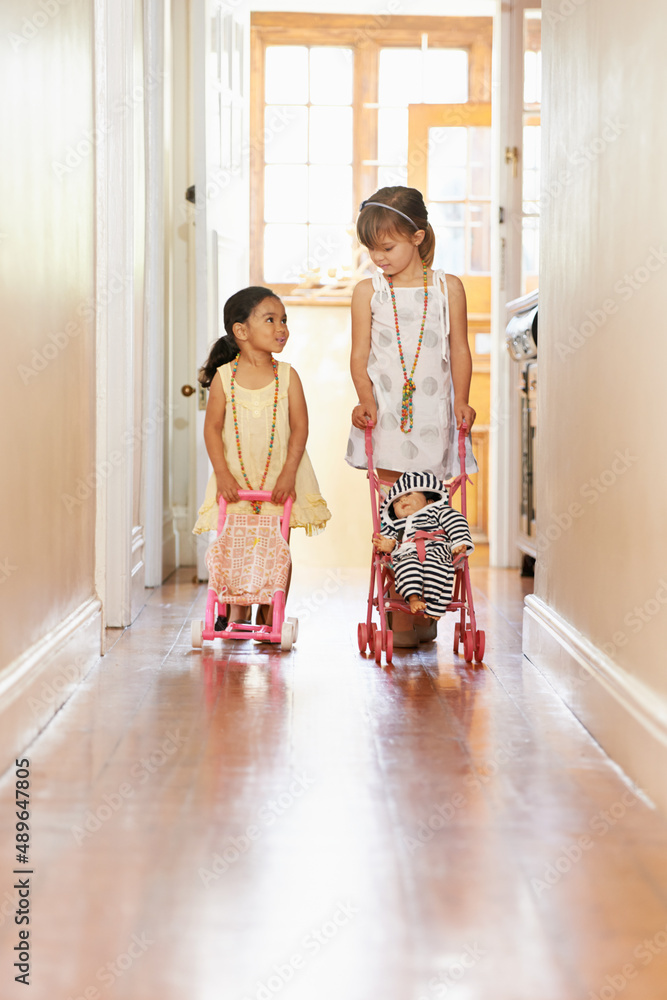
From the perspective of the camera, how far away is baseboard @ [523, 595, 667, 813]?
5.82 feet

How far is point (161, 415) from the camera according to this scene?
14.0 ft

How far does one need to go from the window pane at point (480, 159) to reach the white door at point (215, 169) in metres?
1.86

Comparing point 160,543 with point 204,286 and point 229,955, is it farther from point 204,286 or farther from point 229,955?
point 229,955

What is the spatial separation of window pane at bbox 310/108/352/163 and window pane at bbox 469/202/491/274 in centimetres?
97

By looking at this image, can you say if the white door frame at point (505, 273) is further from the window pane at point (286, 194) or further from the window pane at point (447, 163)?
the window pane at point (286, 194)

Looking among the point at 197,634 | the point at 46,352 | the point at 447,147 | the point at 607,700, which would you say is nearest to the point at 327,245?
the point at 447,147

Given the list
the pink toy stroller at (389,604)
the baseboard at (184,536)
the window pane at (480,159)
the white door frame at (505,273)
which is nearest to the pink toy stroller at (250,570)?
the pink toy stroller at (389,604)

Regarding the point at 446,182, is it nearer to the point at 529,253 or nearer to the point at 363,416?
the point at 529,253

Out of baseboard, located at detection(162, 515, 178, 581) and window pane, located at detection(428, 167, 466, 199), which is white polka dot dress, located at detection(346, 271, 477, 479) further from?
window pane, located at detection(428, 167, 466, 199)

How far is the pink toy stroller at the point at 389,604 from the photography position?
2855mm

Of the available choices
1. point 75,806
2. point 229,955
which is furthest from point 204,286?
point 229,955

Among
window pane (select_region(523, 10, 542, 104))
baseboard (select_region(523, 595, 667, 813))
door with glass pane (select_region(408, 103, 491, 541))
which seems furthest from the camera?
door with glass pane (select_region(408, 103, 491, 541))

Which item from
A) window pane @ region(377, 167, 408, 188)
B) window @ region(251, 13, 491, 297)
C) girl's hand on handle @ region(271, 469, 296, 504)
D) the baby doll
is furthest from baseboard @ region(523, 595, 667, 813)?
window pane @ region(377, 167, 408, 188)

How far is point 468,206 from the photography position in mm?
6398
